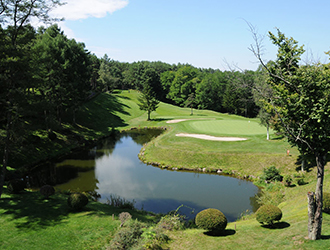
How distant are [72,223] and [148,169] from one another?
1576 cm

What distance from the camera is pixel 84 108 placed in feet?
199

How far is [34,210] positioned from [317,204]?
16.4 meters

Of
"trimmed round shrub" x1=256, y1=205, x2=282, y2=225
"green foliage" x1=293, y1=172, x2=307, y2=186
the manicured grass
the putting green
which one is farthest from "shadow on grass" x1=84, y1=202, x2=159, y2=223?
the putting green

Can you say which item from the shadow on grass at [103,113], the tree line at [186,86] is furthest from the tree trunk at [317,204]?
the tree line at [186,86]

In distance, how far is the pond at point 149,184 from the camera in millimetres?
20531

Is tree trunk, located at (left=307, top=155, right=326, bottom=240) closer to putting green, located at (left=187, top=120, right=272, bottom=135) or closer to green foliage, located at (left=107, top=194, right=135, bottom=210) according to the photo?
green foliage, located at (left=107, top=194, right=135, bottom=210)

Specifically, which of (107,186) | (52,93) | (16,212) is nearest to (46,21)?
(16,212)

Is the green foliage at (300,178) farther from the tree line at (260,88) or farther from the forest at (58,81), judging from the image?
the forest at (58,81)

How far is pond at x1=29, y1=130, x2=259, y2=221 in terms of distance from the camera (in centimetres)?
2053

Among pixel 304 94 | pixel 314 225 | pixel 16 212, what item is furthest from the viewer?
pixel 16 212

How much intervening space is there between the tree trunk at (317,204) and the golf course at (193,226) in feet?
1.65

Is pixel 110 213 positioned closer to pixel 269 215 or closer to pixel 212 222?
pixel 212 222

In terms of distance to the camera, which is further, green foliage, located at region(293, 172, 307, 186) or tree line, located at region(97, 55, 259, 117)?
tree line, located at region(97, 55, 259, 117)

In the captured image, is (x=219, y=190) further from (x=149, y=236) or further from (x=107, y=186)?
(x=149, y=236)
